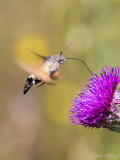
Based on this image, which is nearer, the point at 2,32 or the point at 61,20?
the point at 61,20

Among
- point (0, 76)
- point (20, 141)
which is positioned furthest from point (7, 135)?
point (0, 76)

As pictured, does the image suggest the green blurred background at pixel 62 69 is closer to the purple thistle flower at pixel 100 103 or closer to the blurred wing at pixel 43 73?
the blurred wing at pixel 43 73

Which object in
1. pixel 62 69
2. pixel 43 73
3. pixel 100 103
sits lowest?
pixel 100 103

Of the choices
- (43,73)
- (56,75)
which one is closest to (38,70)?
(43,73)

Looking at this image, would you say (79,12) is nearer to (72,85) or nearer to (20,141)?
(72,85)

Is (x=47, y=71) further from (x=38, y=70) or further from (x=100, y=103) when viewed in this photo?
(x=100, y=103)

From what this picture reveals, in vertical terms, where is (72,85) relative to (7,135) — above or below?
above

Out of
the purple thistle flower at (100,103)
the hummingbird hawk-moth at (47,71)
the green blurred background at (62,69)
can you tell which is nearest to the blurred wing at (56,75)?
the hummingbird hawk-moth at (47,71)
